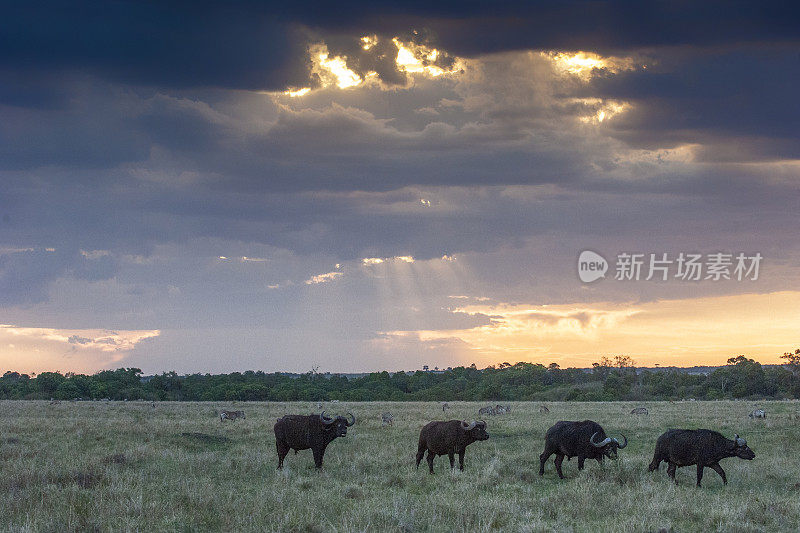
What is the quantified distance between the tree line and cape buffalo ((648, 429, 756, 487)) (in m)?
71.3

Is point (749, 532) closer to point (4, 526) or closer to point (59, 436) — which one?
Answer: point (4, 526)

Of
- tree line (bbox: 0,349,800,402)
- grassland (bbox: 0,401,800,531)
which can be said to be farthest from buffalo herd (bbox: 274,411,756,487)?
tree line (bbox: 0,349,800,402)

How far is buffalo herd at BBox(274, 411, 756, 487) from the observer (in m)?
17.9

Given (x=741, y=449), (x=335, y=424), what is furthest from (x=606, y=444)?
(x=335, y=424)

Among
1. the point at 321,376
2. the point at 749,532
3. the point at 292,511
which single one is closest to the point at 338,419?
the point at 292,511

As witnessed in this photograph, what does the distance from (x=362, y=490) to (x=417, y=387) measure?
96.7m

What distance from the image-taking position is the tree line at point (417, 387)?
9075 cm

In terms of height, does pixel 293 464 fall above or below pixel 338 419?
below

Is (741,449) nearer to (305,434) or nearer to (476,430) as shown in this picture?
(476,430)

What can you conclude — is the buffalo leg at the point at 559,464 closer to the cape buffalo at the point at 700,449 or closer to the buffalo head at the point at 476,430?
the buffalo head at the point at 476,430

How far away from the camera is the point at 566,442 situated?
1897cm

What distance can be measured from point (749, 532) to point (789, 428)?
24305mm

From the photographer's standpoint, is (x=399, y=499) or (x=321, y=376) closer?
(x=399, y=499)

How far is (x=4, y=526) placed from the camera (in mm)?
12070
